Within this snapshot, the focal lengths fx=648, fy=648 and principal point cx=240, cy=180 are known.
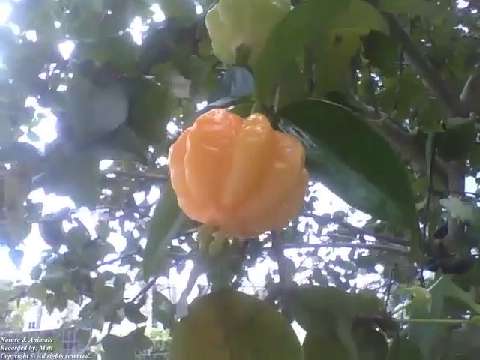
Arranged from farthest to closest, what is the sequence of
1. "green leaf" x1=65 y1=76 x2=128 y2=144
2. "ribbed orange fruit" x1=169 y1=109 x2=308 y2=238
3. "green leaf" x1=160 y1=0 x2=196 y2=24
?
"green leaf" x1=160 y1=0 x2=196 y2=24
"green leaf" x1=65 y1=76 x2=128 y2=144
"ribbed orange fruit" x1=169 y1=109 x2=308 y2=238

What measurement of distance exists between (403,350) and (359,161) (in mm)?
178

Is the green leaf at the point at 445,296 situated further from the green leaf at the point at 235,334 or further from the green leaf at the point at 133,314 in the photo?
the green leaf at the point at 133,314

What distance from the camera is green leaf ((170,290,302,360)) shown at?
40 cm

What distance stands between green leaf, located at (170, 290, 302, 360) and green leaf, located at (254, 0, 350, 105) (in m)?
0.13

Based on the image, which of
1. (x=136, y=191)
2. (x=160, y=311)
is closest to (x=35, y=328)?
(x=136, y=191)

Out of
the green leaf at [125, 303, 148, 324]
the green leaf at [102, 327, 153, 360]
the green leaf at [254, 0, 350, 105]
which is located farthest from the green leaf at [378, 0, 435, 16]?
the green leaf at [125, 303, 148, 324]

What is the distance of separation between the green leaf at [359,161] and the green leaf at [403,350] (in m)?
0.13

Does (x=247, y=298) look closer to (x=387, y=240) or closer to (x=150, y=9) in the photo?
(x=150, y=9)

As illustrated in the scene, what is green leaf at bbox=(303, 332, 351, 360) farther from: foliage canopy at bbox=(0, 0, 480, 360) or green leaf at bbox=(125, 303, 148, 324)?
green leaf at bbox=(125, 303, 148, 324)

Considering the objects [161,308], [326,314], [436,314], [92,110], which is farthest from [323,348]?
[161,308]

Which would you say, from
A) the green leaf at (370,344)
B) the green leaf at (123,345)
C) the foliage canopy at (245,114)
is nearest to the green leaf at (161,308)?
the foliage canopy at (245,114)

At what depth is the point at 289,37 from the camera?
37cm

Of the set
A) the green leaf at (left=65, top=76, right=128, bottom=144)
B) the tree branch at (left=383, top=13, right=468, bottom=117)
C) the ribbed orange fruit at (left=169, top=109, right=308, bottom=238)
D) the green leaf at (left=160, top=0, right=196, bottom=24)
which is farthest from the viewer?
the tree branch at (left=383, top=13, right=468, bottom=117)

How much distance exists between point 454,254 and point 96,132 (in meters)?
0.46
